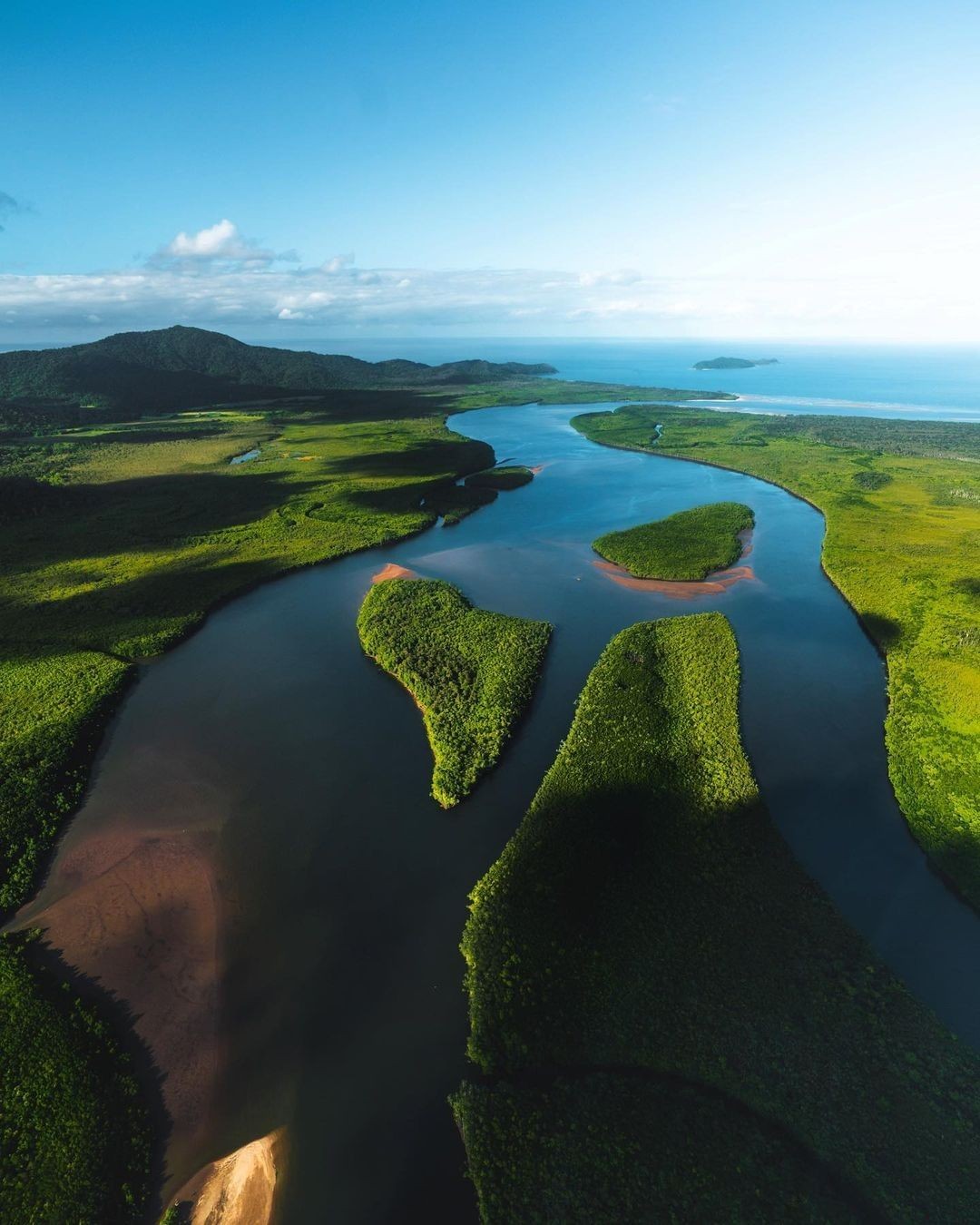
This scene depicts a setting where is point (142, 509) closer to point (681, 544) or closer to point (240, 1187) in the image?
point (681, 544)

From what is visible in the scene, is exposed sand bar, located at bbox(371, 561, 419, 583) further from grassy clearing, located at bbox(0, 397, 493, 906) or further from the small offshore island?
grassy clearing, located at bbox(0, 397, 493, 906)

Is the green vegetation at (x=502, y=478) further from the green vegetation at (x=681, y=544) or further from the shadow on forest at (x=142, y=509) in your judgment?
the green vegetation at (x=681, y=544)

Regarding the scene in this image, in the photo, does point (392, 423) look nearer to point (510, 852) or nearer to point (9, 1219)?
point (510, 852)

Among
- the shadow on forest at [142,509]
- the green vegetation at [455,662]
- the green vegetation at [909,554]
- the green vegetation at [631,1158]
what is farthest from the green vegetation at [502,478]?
the green vegetation at [631,1158]

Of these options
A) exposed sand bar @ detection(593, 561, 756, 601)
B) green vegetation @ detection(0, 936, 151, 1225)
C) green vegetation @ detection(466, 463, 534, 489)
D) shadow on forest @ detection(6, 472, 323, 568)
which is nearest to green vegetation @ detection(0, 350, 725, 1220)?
green vegetation @ detection(0, 936, 151, 1225)

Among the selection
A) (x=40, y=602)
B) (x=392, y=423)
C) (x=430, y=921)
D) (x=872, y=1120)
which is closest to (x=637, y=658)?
(x=430, y=921)

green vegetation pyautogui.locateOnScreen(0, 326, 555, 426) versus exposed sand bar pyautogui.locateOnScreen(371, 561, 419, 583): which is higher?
green vegetation pyautogui.locateOnScreen(0, 326, 555, 426)

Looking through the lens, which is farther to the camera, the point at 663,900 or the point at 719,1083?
the point at 663,900
